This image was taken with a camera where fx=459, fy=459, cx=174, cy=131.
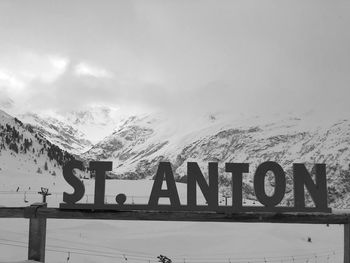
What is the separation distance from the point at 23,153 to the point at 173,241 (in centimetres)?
6302

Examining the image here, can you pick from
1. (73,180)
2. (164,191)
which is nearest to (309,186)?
(164,191)

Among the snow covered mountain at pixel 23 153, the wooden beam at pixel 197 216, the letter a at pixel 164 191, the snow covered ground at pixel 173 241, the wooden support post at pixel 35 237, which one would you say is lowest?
the snow covered ground at pixel 173 241

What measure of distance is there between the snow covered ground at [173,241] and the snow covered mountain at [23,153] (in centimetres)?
3647

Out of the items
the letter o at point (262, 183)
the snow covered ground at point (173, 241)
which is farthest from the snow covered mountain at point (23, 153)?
the letter o at point (262, 183)

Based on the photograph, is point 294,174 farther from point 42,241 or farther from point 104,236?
point 104,236

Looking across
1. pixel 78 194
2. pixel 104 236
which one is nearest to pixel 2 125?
pixel 104 236

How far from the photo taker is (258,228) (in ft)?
140

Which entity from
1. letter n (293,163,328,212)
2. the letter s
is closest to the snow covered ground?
the letter s

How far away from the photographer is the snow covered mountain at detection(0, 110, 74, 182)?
82.1 m

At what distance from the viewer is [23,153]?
9125 centimetres

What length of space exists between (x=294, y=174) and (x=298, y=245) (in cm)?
3125

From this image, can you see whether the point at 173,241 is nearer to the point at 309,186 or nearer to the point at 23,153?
the point at 309,186

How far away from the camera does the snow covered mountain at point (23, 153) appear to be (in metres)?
82.1

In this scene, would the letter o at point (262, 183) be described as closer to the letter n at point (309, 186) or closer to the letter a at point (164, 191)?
the letter n at point (309, 186)
